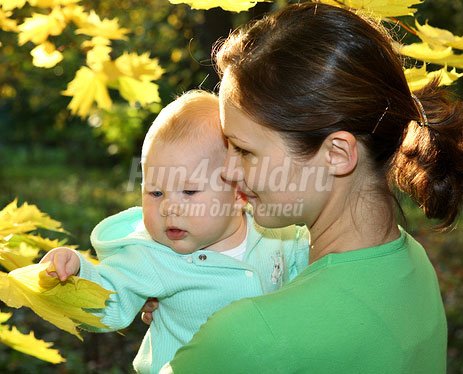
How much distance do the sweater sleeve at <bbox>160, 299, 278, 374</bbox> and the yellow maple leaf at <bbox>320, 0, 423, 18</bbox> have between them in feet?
2.70

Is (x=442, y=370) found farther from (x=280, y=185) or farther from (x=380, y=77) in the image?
(x=380, y=77)

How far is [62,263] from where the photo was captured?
72.8 inches

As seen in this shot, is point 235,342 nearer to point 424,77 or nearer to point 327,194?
point 327,194

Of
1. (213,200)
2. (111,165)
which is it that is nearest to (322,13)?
(213,200)

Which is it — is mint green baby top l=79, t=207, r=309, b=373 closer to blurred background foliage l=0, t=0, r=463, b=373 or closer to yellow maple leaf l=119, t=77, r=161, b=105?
yellow maple leaf l=119, t=77, r=161, b=105

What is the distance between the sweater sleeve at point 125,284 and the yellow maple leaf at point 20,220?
25 cm

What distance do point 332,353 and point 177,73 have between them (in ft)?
10.8

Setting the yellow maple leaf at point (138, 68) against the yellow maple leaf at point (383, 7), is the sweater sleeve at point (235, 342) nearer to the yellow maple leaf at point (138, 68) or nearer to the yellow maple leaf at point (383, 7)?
the yellow maple leaf at point (383, 7)

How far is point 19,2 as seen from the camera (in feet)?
7.03

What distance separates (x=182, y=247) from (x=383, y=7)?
0.84 meters

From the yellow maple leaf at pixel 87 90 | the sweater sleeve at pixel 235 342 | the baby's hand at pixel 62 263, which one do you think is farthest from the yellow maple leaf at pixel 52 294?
the yellow maple leaf at pixel 87 90

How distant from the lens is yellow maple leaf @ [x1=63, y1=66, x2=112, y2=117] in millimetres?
2488

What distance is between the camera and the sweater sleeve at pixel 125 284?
2.06 m

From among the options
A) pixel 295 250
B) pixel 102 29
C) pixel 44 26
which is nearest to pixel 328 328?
pixel 295 250
